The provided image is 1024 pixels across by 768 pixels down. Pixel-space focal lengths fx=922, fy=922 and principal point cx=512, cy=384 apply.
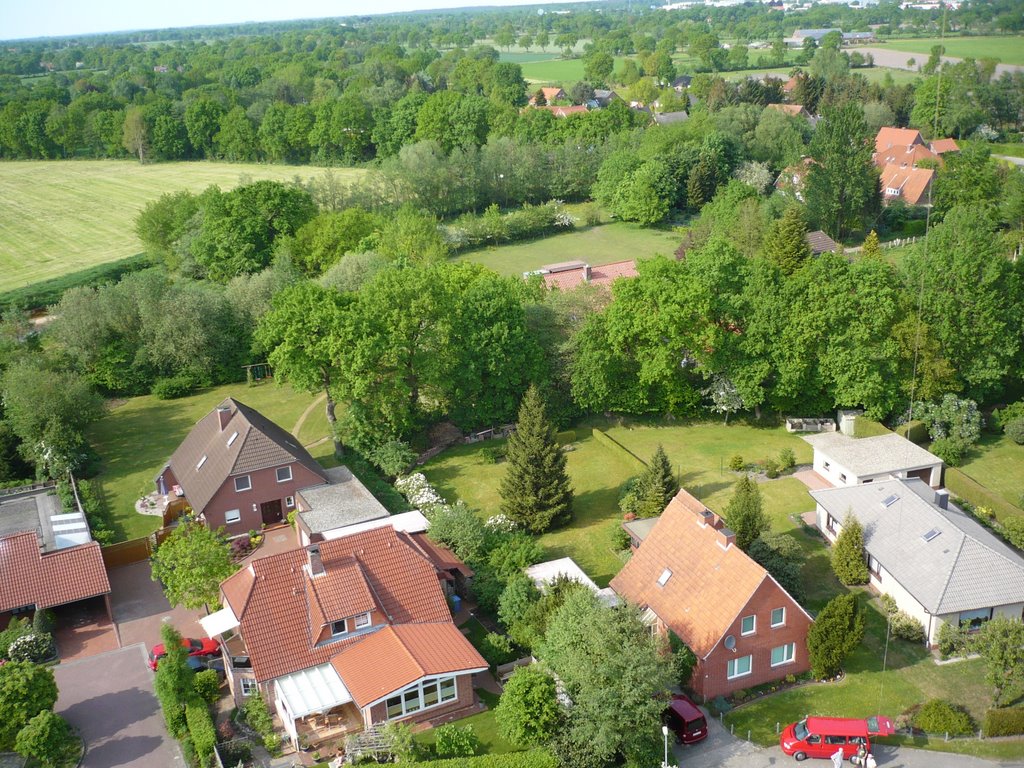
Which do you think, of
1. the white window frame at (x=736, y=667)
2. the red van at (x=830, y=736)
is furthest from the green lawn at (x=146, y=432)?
the red van at (x=830, y=736)

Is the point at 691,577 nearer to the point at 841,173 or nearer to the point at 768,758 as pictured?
the point at 768,758

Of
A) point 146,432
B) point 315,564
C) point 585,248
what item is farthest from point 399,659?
point 585,248

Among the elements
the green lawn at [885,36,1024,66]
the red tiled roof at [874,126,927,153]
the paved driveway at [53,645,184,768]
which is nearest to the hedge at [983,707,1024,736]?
the paved driveway at [53,645,184,768]

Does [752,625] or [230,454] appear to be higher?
[230,454]

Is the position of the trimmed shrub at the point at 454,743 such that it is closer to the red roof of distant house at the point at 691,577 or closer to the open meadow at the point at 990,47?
the red roof of distant house at the point at 691,577

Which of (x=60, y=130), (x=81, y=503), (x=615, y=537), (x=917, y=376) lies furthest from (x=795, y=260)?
(x=60, y=130)

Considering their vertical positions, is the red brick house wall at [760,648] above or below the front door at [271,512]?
above

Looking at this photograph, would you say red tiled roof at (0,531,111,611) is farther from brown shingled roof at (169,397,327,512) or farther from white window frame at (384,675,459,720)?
white window frame at (384,675,459,720)
